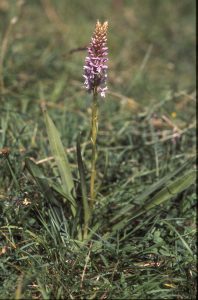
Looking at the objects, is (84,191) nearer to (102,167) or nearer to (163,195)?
(163,195)

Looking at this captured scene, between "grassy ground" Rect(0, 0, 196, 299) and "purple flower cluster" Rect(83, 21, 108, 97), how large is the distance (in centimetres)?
63

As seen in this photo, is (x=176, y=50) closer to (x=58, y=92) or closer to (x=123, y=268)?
(x=58, y=92)

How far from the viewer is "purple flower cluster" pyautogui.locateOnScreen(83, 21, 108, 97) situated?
247 centimetres

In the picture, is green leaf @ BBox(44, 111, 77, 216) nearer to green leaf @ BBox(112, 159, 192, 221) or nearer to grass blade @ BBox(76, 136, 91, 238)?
grass blade @ BBox(76, 136, 91, 238)

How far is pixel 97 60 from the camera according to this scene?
2523 millimetres

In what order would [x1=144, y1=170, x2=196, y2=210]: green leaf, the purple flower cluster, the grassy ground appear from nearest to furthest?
the purple flower cluster, the grassy ground, [x1=144, y1=170, x2=196, y2=210]: green leaf

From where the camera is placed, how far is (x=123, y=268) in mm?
2727

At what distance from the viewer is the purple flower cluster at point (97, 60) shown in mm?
2471

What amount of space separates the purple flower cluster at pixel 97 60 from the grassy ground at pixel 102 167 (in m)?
0.63

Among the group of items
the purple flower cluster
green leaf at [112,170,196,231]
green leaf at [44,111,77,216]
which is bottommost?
green leaf at [112,170,196,231]

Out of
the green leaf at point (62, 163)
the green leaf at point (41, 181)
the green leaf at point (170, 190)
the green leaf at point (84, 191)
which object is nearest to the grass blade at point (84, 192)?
the green leaf at point (84, 191)

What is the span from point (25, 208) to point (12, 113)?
3.94 ft

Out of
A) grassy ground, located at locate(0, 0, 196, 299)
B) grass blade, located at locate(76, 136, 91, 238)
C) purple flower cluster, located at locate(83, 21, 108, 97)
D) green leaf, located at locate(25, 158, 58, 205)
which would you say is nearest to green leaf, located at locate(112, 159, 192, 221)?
grassy ground, located at locate(0, 0, 196, 299)

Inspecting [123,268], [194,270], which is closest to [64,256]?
[123,268]
